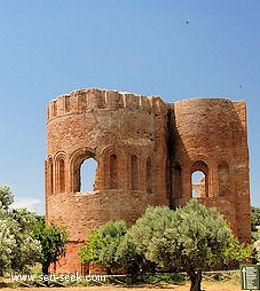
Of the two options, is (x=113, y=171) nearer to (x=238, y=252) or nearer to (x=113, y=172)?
(x=113, y=172)

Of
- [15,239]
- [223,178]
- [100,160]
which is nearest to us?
[15,239]

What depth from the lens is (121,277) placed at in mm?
30453

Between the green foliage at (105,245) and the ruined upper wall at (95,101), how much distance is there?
6960 millimetres

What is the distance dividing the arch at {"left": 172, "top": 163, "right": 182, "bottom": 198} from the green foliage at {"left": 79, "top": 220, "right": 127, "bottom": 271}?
6493 mm

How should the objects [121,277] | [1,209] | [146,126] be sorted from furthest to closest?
[146,126] < [121,277] < [1,209]

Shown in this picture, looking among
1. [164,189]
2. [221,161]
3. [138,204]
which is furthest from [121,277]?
[221,161]

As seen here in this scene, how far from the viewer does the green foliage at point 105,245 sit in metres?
30.4

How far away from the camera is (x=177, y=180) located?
125 ft

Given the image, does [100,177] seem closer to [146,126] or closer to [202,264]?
[146,126]

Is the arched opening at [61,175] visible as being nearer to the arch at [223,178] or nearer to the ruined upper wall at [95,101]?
the ruined upper wall at [95,101]

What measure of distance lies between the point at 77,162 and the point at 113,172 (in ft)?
7.20

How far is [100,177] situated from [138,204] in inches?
107

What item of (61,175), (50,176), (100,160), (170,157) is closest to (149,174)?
(170,157)

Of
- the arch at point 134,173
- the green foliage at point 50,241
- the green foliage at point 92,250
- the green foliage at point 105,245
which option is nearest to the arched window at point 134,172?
the arch at point 134,173
